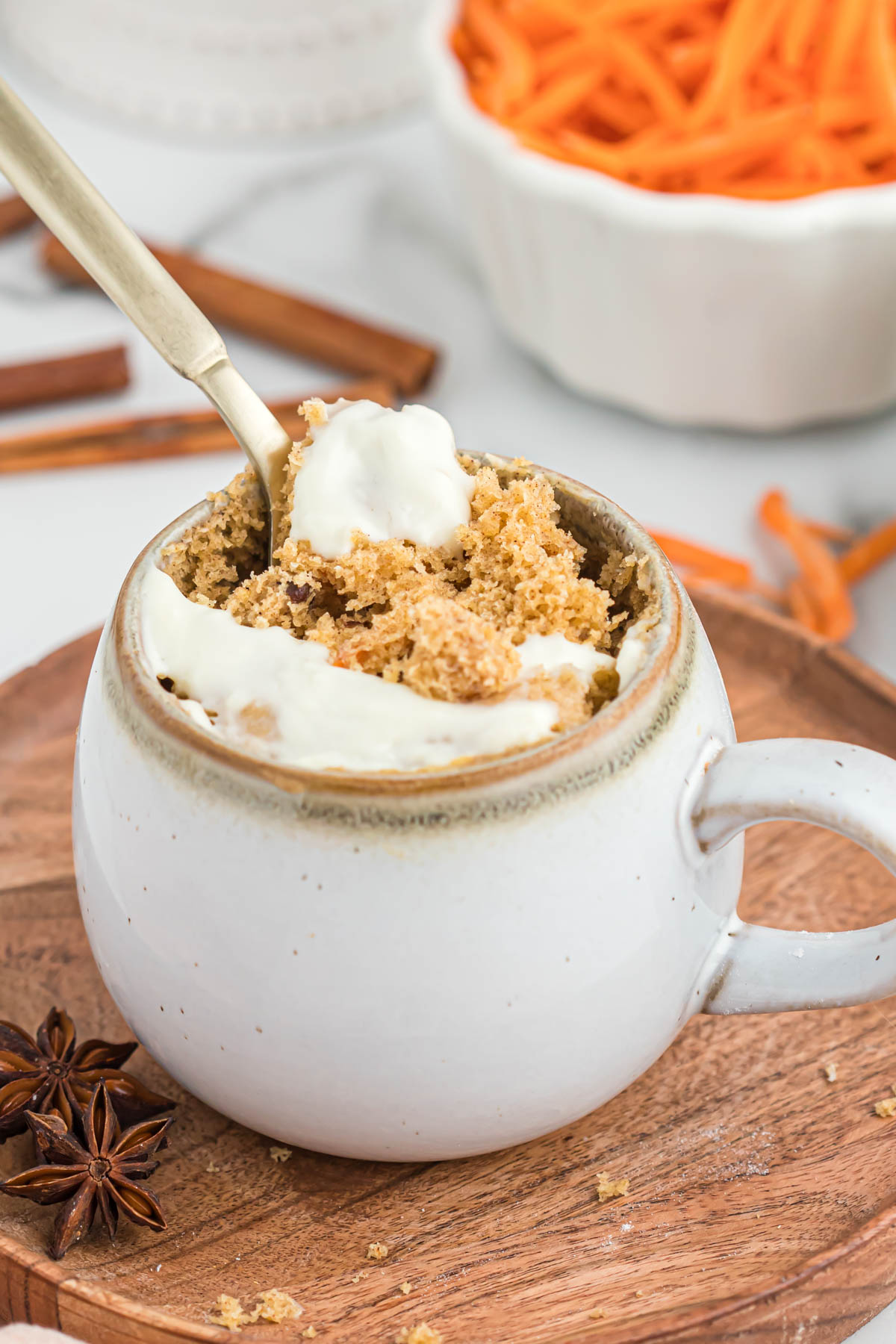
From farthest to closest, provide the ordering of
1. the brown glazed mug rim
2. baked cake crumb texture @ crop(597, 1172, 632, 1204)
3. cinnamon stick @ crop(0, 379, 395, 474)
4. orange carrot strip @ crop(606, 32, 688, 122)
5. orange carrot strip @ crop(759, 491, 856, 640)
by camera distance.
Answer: cinnamon stick @ crop(0, 379, 395, 474)
orange carrot strip @ crop(606, 32, 688, 122)
orange carrot strip @ crop(759, 491, 856, 640)
baked cake crumb texture @ crop(597, 1172, 632, 1204)
the brown glazed mug rim

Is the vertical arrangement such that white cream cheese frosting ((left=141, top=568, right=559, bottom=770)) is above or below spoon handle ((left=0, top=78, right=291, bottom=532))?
below

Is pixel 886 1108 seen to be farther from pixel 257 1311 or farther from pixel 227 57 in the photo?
pixel 227 57

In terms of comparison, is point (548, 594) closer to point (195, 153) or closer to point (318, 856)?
point (318, 856)

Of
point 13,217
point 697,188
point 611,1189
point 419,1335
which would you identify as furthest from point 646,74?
point 419,1335

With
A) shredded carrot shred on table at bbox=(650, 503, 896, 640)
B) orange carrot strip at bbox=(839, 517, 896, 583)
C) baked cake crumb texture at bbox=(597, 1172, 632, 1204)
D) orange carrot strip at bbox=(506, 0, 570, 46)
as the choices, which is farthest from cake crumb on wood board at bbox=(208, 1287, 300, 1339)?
orange carrot strip at bbox=(506, 0, 570, 46)

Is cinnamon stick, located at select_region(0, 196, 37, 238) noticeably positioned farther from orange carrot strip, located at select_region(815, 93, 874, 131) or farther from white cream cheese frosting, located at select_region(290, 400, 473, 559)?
white cream cheese frosting, located at select_region(290, 400, 473, 559)

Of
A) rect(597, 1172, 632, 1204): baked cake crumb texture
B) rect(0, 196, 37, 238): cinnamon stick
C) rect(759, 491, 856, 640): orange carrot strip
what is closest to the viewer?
rect(597, 1172, 632, 1204): baked cake crumb texture

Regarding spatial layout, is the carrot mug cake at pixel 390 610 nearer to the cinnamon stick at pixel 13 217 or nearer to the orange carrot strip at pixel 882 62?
the orange carrot strip at pixel 882 62

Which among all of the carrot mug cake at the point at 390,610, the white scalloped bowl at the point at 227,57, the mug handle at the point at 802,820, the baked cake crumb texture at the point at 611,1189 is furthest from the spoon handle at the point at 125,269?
the white scalloped bowl at the point at 227,57
